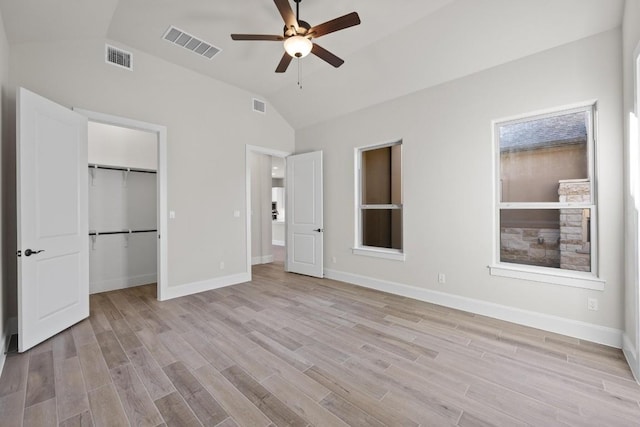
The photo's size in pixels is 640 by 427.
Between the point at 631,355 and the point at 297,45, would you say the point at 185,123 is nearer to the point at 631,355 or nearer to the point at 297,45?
the point at 297,45

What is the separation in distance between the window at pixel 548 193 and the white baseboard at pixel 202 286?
12.8 feet

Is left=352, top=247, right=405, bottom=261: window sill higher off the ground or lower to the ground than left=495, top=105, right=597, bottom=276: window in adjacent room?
lower

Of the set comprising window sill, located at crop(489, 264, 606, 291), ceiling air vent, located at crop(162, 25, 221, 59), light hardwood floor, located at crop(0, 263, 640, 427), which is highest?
ceiling air vent, located at crop(162, 25, 221, 59)

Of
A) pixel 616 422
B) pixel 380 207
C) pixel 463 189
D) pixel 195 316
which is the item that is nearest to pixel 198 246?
pixel 195 316

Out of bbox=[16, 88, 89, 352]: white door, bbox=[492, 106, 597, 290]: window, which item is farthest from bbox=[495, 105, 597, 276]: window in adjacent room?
bbox=[16, 88, 89, 352]: white door

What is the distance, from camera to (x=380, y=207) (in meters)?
4.57

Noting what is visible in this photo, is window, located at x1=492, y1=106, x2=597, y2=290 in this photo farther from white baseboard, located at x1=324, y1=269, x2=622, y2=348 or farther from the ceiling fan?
the ceiling fan

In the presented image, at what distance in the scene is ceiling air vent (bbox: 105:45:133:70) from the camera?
136 inches

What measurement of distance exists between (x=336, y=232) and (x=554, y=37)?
3698 mm

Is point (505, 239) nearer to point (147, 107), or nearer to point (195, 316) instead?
point (195, 316)

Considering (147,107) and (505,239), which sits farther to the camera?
(147,107)

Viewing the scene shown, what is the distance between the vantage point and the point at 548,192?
3.04m

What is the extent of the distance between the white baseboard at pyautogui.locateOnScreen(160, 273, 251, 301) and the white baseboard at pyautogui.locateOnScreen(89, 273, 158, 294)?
1.23 meters

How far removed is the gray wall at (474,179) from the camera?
2.62 metres
